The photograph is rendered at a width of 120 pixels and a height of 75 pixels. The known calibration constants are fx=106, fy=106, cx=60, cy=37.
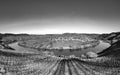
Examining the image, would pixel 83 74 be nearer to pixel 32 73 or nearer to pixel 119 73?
pixel 119 73

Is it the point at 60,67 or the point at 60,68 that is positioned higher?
the point at 60,68

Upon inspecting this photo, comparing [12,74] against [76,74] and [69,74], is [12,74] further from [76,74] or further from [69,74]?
[76,74]

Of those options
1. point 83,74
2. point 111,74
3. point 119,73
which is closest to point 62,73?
point 83,74

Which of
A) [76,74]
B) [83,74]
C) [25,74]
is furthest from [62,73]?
[25,74]

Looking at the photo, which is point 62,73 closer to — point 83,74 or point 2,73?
point 83,74

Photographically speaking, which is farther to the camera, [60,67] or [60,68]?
[60,67]

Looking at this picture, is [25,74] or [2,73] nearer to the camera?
[2,73]

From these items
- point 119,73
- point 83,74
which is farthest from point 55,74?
point 119,73
